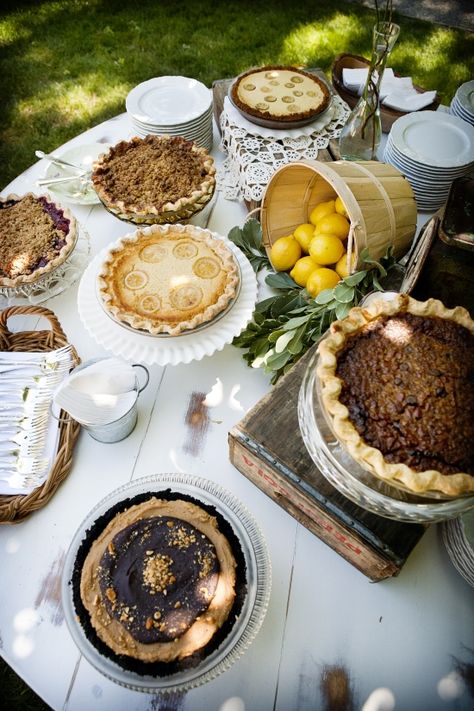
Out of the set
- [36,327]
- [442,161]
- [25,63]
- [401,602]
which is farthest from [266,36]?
[401,602]

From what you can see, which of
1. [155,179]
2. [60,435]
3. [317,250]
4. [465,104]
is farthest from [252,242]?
[465,104]

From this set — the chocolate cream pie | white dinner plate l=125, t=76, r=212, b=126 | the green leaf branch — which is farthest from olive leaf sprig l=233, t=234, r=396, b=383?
white dinner plate l=125, t=76, r=212, b=126

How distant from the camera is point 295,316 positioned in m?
1.67

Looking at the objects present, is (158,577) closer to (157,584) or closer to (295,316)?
(157,584)

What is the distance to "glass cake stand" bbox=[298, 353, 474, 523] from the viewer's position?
3.21 feet

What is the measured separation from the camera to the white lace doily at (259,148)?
6.60 feet

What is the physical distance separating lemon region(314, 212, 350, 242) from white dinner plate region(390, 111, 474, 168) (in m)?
0.48

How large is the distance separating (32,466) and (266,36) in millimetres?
4434

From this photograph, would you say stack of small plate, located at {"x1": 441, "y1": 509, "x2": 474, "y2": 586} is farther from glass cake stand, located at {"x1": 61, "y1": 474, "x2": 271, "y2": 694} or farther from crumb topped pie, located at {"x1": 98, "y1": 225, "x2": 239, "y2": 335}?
crumb topped pie, located at {"x1": 98, "y1": 225, "x2": 239, "y2": 335}

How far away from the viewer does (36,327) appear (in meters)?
1.77

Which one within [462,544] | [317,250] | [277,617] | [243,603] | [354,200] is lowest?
[277,617]

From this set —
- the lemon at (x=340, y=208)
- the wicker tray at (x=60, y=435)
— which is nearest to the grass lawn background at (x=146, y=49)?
the wicker tray at (x=60, y=435)

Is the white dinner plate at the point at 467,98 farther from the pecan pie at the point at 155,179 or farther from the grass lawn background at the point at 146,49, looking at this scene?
the grass lawn background at the point at 146,49

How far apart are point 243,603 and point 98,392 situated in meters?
0.69
